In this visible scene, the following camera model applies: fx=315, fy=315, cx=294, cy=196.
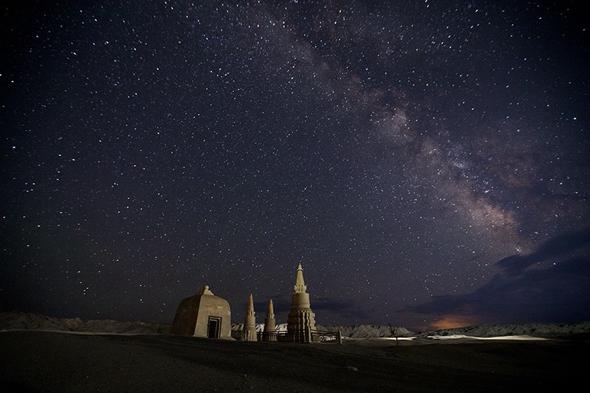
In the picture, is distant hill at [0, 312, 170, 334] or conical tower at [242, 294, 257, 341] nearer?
conical tower at [242, 294, 257, 341]

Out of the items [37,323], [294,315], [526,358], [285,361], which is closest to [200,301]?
[294,315]

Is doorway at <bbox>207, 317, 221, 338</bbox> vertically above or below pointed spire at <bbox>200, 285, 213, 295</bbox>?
below

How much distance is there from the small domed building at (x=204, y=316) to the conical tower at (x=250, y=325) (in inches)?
243

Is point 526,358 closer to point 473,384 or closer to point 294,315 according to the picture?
point 473,384

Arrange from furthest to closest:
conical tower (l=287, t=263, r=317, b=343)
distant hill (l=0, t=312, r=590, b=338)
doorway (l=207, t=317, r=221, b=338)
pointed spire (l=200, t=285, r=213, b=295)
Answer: distant hill (l=0, t=312, r=590, b=338) → conical tower (l=287, t=263, r=317, b=343) → pointed spire (l=200, t=285, r=213, b=295) → doorway (l=207, t=317, r=221, b=338)

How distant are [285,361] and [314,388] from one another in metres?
3.28

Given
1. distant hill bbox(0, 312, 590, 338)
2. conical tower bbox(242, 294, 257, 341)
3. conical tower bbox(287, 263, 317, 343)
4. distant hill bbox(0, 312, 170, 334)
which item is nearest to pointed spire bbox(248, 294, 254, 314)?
conical tower bbox(242, 294, 257, 341)

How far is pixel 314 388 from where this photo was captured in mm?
6836

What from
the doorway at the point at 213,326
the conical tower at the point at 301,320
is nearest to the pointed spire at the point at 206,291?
the doorway at the point at 213,326

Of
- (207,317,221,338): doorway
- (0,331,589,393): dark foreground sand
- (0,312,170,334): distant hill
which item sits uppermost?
(0,312,170,334): distant hill

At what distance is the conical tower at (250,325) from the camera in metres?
27.7

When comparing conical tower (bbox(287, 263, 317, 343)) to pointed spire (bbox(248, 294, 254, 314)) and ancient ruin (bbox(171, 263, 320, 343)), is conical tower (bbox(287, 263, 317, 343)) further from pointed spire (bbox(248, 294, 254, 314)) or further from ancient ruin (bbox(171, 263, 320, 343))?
pointed spire (bbox(248, 294, 254, 314))

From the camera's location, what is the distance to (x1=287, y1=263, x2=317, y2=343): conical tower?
923 inches

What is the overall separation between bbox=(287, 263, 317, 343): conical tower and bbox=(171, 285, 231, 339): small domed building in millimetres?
4868
